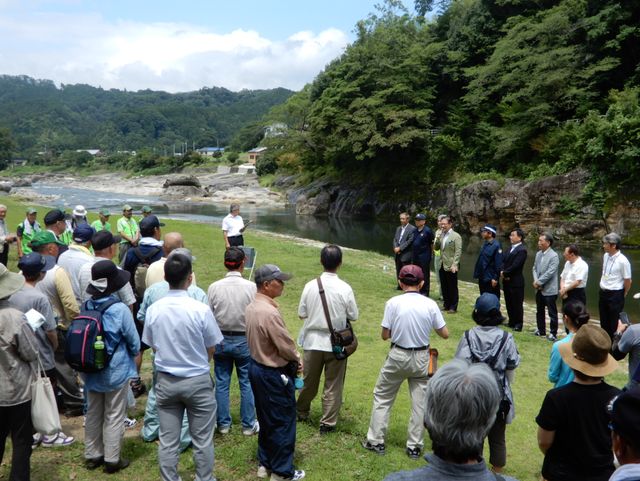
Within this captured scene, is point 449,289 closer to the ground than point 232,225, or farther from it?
closer to the ground

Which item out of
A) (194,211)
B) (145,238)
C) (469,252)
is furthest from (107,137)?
(145,238)

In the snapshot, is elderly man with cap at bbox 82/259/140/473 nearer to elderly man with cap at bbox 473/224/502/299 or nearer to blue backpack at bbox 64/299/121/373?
blue backpack at bbox 64/299/121/373

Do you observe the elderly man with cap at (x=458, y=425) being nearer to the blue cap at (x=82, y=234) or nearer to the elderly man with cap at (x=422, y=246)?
the blue cap at (x=82, y=234)

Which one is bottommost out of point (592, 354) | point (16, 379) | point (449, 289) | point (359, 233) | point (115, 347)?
point (359, 233)

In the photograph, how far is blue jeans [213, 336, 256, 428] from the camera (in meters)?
4.84

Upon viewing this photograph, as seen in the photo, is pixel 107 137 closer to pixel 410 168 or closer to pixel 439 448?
pixel 410 168

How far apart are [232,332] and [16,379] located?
1832mm

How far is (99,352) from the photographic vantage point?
13.2ft

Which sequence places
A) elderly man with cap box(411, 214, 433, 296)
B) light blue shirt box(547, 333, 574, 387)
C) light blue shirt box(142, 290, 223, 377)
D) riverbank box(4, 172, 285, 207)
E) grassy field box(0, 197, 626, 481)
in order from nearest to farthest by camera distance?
light blue shirt box(142, 290, 223, 377)
light blue shirt box(547, 333, 574, 387)
grassy field box(0, 197, 626, 481)
elderly man with cap box(411, 214, 433, 296)
riverbank box(4, 172, 285, 207)

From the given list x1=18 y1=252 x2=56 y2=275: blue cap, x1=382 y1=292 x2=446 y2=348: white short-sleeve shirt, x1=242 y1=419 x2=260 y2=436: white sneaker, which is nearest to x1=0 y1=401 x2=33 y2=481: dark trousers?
x1=18 y1=252 x2=56 y2=275: blue cap

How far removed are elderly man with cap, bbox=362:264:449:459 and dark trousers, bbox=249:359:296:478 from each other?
991 mm

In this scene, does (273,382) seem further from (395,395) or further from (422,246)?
(422,246)

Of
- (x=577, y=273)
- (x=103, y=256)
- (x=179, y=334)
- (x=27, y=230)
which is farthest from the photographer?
(x=27, y=230)

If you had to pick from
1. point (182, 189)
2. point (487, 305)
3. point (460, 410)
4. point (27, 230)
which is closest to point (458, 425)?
point (460, 410)
